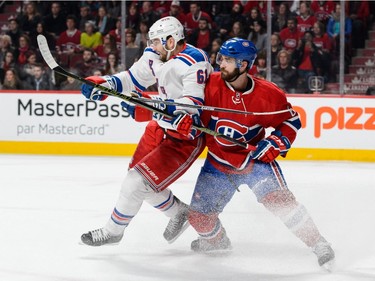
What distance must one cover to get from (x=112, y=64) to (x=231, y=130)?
453cm

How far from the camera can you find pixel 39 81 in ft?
27.7

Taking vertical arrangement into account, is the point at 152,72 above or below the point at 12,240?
above

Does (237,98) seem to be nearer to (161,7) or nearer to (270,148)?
(270,148)

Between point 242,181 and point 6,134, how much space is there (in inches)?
188

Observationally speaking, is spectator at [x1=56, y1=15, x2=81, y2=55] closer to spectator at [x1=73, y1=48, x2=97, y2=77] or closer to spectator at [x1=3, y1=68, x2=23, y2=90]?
spectator at [x1=73, y1=48, x2=97, y2=77]

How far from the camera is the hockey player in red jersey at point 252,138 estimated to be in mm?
3883

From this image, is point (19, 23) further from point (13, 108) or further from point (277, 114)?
point (277, 114)

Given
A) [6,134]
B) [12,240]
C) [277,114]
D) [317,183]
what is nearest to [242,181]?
[277,114]

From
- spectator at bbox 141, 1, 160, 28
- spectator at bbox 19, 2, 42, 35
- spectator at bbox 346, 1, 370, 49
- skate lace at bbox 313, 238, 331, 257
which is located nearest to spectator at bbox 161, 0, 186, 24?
spectator at bbox 141, 1, 160, 28

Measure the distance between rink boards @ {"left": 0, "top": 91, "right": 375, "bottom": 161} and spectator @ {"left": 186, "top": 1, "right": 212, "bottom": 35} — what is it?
0.94 metres

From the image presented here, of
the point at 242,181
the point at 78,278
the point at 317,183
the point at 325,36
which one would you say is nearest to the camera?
the point at 78,278

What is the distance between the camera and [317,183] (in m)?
6.54

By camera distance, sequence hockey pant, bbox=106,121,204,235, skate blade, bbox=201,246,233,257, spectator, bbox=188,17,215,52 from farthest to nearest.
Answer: spectator, bbox=188,17,215,52, skate blade, bbox=201,246,233,257, hockey pant, bbox=106,121,204,235

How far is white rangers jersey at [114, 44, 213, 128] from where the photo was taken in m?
3.92
